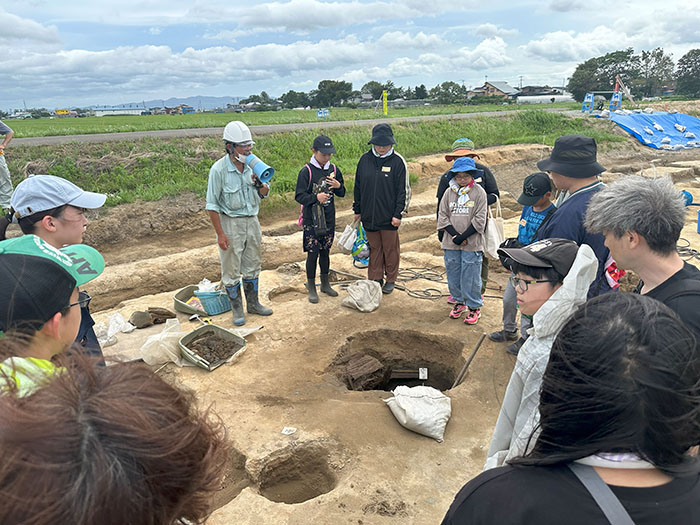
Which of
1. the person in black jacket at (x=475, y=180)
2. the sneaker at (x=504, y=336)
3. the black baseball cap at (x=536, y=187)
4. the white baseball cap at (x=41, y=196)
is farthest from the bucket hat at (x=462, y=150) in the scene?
the white baseball cap at (x=41, y=196)

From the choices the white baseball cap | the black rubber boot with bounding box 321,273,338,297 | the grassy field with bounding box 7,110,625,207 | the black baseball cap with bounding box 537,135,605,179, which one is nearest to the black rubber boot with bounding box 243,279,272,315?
the black rubber boot with bounding box 321,273,338,297

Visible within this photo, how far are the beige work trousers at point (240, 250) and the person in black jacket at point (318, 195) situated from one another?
0.68 metres

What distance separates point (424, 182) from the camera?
44.9 ft

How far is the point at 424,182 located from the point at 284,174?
437cm

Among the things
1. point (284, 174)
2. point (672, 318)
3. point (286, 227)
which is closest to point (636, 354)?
point (672, 318)

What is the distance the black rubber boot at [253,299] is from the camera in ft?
17.9

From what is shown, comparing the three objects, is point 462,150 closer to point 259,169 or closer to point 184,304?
point 259,169

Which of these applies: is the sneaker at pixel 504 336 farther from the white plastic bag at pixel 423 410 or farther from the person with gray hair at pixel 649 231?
the person with gray hair at pixel 649 231

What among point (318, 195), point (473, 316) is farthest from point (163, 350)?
point (473, 316)

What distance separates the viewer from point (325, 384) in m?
4.32

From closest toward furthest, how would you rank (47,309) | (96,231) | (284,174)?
1. (47,309)
2. (96,231)
3. (284,174)

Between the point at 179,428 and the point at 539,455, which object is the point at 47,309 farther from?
the point at 539,455

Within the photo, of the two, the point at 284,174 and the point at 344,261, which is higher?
the point at 284,174

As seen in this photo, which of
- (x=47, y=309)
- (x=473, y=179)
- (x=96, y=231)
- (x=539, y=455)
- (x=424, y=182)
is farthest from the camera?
(x=424, y=182)
